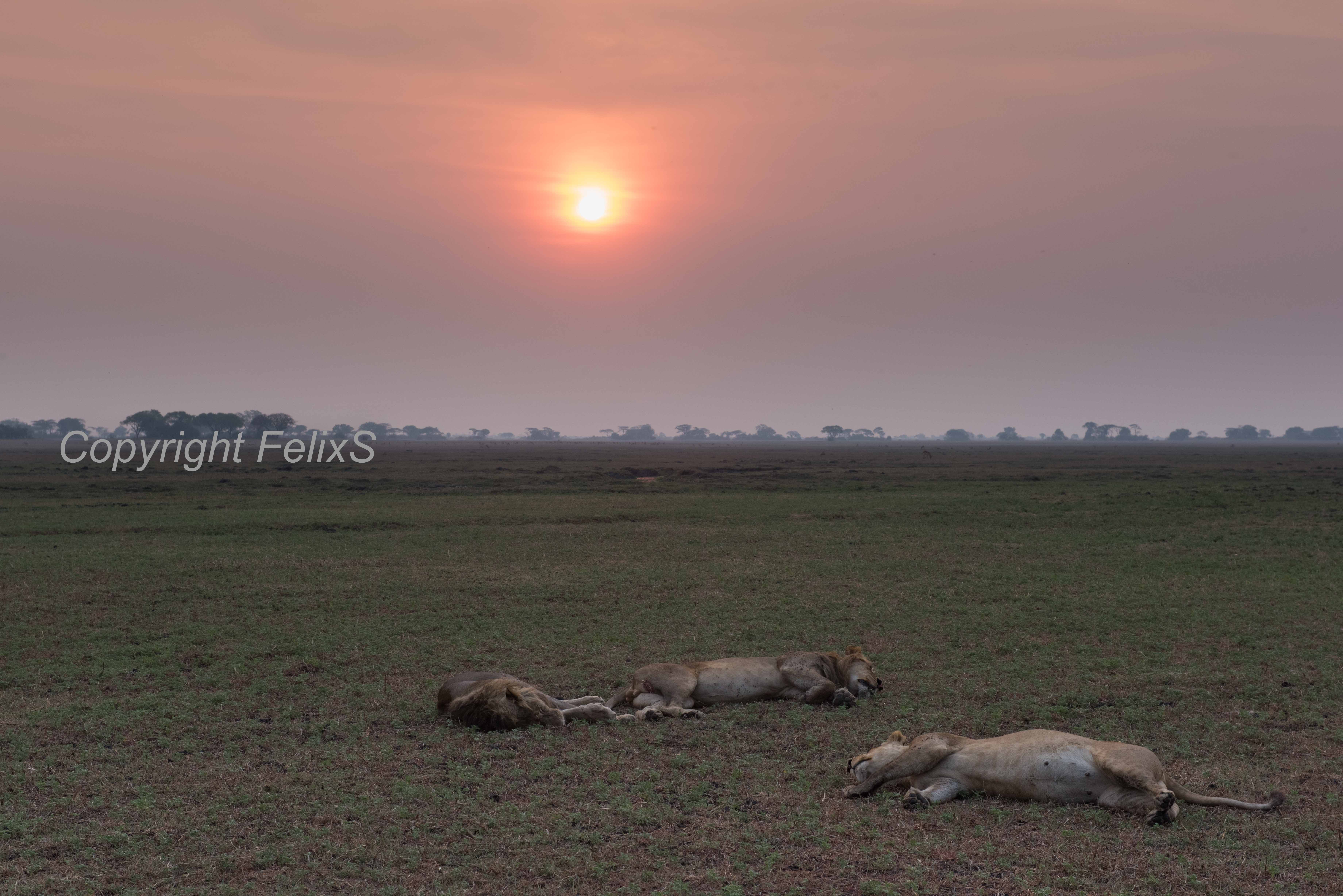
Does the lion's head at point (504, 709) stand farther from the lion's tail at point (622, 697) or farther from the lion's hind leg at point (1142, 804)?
the lion's hind leg at point (1142, 804)

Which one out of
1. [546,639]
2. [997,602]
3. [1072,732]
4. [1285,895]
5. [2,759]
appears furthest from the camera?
[997,602]

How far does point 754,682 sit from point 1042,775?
3.47 meters

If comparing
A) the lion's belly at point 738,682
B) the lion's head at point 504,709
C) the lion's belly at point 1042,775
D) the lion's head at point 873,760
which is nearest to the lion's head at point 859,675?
the lion's belly at point 738,682

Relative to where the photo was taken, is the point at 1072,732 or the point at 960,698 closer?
the point at 1072,732

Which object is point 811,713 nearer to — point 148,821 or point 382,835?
point 382,835

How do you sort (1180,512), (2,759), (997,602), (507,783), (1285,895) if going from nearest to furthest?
(1285,895)
(507,783)
(2,759)
(997,602)
(1180,512)

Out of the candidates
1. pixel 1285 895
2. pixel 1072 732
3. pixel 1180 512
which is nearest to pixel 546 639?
pixel 1072 732

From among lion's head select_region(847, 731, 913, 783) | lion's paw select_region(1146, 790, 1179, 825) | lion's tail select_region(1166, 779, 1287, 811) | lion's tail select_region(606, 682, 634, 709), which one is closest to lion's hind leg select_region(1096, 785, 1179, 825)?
lion's paw select_region(1146, 790, 1179, 825)

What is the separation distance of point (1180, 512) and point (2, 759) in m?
30.1

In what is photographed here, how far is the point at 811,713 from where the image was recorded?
28.9ft

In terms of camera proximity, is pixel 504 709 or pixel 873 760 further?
pixel 504 709

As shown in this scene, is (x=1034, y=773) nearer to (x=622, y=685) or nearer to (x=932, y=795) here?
(x=932, y=795)

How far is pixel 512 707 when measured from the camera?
8.46 metres

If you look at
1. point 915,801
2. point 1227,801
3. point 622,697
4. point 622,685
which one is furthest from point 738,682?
point 1227,801
